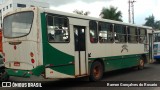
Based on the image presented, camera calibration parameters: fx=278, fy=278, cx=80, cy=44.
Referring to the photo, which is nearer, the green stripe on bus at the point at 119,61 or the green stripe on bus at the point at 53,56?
the green stripe on bus at the point at 53,56

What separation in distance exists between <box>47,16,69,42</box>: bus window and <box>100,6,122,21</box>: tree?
29.5 meters

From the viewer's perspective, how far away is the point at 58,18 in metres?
10.6

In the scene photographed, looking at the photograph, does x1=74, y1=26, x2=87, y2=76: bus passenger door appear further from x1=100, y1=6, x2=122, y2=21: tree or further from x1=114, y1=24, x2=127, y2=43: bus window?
x1=100, y1=6, x2=122, y2=21: tree

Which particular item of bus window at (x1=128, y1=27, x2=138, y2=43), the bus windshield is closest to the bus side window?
bus window at (x1=128, y1=27, x2=138, y2=43)

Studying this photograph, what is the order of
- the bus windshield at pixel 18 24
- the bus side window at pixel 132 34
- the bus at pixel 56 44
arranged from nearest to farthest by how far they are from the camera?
the bus at pixel 56 44 < the bus windshield at pixel 18 24 < the bus side window at pixel 132 34

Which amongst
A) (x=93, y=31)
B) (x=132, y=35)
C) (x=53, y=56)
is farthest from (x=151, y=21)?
(x=53, y=56)

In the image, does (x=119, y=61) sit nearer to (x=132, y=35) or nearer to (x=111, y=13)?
(x=132, y=35)

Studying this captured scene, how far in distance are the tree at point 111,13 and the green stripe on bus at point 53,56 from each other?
97.3 ft

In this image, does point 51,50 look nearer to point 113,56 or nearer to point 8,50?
point 8,50

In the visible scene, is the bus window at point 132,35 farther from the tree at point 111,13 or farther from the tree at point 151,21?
the tree at point 151,21

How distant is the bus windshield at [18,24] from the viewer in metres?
10.0

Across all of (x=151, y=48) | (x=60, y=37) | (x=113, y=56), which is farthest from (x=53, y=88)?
(x=151, y=48)

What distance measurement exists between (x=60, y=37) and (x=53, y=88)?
211cm

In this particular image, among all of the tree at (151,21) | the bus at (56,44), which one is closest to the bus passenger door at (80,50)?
the bus at (56,44)
